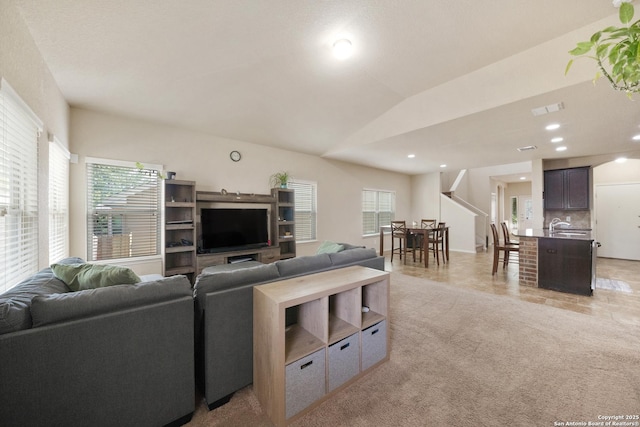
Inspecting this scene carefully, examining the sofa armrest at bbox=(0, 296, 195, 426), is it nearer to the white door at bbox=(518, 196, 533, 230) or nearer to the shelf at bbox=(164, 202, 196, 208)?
the shelf at bbox=(164, 202, 196, 208)

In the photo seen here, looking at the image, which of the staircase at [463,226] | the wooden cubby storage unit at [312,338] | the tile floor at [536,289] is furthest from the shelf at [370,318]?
the staircase at [463,226]

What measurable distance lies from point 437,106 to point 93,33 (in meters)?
3.71

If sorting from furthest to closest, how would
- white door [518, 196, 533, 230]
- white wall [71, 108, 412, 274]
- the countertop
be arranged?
white door [518, 196, 533, 230]
the countertop
white wall [71, 108, 412, 274]

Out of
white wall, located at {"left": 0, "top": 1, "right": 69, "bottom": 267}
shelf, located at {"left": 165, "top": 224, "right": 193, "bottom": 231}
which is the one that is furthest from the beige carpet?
shelf, located at {"left": 165, "top": 224, "right": 193, "bottom": 231}

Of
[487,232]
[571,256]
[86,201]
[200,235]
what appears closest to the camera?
[86,201]

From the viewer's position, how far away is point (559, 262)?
12.7ft

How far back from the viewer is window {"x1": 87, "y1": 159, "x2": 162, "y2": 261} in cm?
342

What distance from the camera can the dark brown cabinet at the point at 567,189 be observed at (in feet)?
16.9

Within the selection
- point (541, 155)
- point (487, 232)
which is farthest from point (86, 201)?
point (487, 232)

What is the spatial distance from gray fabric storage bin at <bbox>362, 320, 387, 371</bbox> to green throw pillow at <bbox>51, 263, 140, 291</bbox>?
5.50 feet

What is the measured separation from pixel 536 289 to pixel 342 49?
4.49 metres

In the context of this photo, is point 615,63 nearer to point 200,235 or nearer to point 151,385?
point 151,385

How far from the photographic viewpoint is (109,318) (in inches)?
51.1

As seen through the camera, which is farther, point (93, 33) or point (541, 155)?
point (541, 155)
